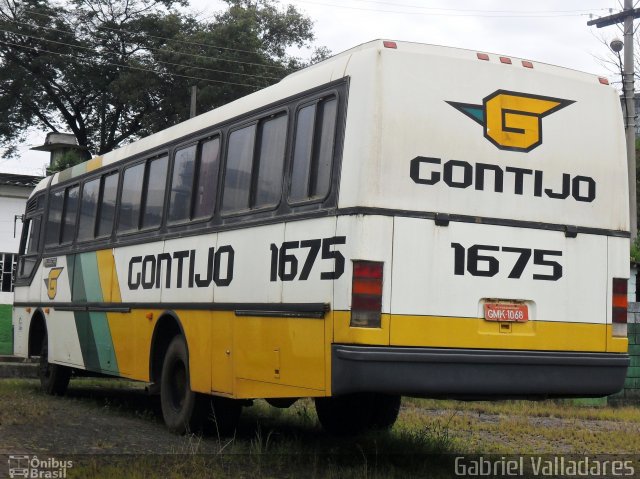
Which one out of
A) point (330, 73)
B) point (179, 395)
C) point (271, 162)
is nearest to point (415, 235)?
point (330, 73)

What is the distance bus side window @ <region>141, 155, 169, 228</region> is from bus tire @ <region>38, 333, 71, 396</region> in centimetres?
385

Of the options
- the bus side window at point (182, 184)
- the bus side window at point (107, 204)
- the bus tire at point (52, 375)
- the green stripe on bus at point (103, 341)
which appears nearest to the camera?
the bus side window at point (182, 184)

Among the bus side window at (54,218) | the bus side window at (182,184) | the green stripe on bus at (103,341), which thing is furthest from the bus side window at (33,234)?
the bus side window at (182,184)

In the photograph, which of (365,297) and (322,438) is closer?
(365,297)

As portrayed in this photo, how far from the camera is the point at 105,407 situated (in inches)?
502

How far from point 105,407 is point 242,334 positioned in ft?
13.9

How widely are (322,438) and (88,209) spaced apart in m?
4.92

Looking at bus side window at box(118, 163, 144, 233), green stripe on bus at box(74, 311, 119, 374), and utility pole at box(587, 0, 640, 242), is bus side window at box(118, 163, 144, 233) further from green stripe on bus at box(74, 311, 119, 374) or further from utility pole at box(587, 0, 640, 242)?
utility pole at box(587, 0, 640, 242)

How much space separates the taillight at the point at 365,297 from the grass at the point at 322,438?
3.77ft

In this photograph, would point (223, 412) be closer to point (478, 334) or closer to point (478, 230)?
point (478, 334)

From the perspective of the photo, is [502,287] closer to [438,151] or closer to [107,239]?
[438,151]

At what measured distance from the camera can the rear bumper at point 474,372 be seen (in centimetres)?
754

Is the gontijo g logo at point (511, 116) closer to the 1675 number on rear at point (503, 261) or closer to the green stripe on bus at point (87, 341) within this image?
the 1675 number on rear at point (503, 261)

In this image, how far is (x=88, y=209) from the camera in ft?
45.1
